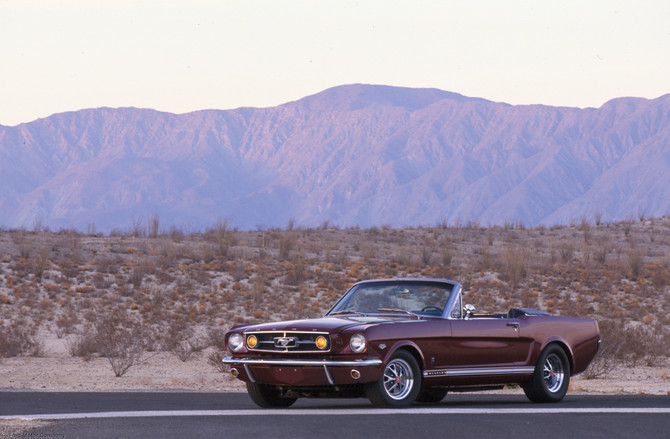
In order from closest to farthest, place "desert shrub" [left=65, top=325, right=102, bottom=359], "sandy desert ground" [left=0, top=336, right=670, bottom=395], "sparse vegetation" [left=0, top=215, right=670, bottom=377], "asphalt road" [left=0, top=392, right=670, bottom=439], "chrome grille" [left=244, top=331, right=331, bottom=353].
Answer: "asphalt road" [left=0, top=392, right=670, bottom=439], "chrome grille" [left=244, top=331, right=331, bottom=353], "sandy desert ground" [left=0, top=336, right=670, bottom=395], "desert shrub" [left=65, top=325, right=102, bottom=359], "sparse vegetation" [left=0, top=215, right=670, bottom=377]

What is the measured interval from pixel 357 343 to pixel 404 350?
2.34ft

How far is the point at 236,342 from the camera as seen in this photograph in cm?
1447

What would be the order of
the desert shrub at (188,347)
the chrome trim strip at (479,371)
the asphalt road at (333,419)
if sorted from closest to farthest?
the asphalt road at (333,419)
the chrome trim strip at (479,371)
the desert shrub at (188,347)

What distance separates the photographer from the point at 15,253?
46.4m

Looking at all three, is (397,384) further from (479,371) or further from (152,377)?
Answer: (152,377)

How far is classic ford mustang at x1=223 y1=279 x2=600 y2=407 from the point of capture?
44.7 ft

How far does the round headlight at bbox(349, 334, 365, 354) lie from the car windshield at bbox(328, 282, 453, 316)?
4.36 feet

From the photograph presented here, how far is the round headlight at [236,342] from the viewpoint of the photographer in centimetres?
1440

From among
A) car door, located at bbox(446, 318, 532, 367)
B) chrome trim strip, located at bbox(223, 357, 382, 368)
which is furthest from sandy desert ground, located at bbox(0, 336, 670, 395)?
chrome trim strip, located at bbox(223, 357, 382, 368)

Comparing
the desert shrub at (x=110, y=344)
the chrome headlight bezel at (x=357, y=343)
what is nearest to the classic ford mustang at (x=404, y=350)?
the chrome headlight bezel at (x=357, y=343)

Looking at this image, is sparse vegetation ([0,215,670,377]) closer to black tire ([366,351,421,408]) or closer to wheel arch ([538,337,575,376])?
wheel arch ([538,337,575,376])

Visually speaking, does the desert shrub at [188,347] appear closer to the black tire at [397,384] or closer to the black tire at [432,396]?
the black tire at [432,396]

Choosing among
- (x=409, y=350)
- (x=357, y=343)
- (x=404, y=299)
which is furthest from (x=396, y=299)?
(x=357, y=343)

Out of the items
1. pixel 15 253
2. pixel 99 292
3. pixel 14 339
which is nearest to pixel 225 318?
pixel 99 292
